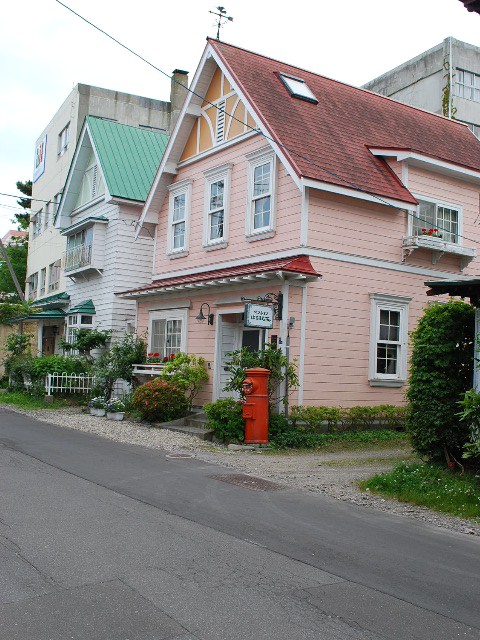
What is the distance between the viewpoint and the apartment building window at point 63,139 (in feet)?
109

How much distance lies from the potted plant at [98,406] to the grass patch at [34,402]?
96.1 inches

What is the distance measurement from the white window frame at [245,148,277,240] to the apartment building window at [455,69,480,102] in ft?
68.3

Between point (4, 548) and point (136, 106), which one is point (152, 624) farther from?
point (136, 106)

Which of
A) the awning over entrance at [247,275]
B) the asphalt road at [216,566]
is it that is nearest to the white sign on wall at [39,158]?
the awning over entrance at [247,275]

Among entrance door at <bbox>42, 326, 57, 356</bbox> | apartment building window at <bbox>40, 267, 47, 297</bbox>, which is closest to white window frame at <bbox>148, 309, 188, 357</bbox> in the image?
entrance door at <bbox>42, 326, 57, 356</bbox>

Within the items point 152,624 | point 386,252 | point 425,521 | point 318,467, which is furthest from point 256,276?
point 152,624

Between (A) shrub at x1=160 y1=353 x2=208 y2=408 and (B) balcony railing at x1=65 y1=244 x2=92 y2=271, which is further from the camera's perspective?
(B) balcony railing at x1=65 y1=244 x2=92 y2=271

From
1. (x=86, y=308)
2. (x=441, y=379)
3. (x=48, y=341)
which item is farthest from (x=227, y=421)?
(x=48, y=341)

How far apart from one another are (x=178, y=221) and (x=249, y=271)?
5.18 metres

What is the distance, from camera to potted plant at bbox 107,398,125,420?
18573 mm

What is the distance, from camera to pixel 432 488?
9.34 metres

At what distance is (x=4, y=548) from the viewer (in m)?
6.05

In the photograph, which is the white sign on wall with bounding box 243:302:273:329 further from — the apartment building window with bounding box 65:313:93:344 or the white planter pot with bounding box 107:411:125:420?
the apartment building window with bounding box 65:313:93:344

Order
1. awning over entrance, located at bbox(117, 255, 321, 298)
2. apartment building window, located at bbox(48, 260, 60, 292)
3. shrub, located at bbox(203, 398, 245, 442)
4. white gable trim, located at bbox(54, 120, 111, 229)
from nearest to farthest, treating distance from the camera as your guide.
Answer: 1. shrub, located at bbox(203, 398, 245, 442)
2. awning over entrance, located at bbox(117, 255, 321, 298)
3. white gable trim, located at bbox(54, 120, 111, 229)
4. apartment building window, located at bbox(48, 260, 60, 292)
